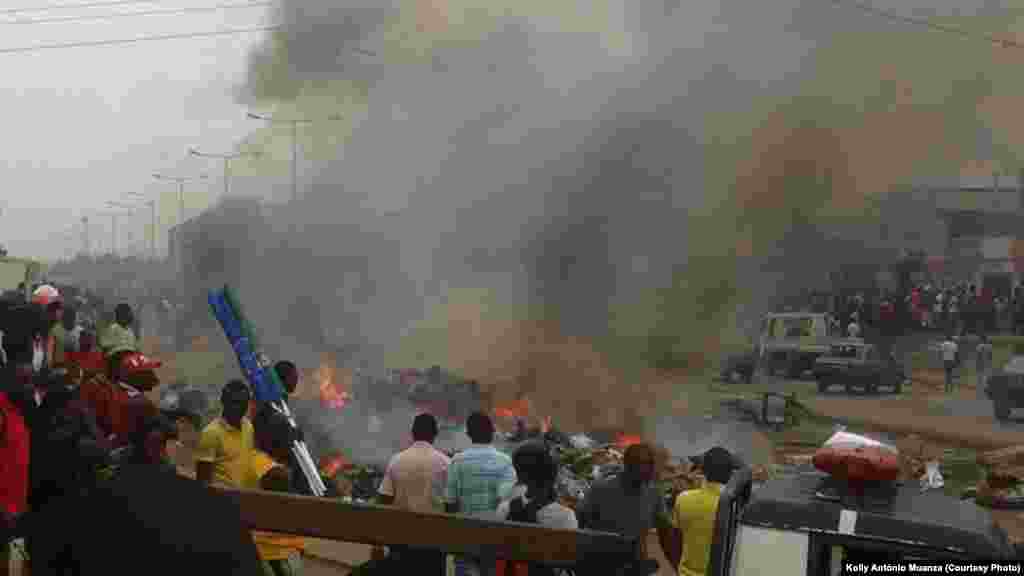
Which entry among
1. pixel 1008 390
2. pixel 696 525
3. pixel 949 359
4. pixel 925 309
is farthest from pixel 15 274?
pixel 925 309

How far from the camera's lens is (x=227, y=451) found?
14.7 ft

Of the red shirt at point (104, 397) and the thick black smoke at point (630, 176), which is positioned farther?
the thick black smoke at point (630, 176)

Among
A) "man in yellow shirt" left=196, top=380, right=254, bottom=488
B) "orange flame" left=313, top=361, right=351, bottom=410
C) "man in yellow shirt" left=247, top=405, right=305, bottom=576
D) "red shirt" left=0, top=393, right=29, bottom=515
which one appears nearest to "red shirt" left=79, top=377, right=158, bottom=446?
"man in yellow shirt" left=196, top=380, right=254, bottom=488

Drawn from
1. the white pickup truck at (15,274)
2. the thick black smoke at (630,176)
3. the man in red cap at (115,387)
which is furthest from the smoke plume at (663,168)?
the man in red cap at (115,387)

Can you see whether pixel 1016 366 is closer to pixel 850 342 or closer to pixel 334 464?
pixel 850 342

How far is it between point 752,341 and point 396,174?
779 cm

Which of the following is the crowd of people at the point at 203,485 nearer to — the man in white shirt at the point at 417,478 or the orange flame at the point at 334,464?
the man in white shirt at the point at 417,478

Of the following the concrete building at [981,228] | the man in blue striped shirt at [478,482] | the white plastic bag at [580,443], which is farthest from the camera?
the concrete building at [981,228]

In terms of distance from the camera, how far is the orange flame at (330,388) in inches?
629

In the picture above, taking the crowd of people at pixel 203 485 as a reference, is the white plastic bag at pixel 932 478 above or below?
below

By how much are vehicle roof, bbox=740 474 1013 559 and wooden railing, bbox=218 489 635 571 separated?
42 cm

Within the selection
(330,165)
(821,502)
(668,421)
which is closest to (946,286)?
(668,421)

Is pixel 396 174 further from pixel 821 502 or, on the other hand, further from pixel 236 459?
pixel 821 502

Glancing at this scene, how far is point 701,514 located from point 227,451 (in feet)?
6.01
